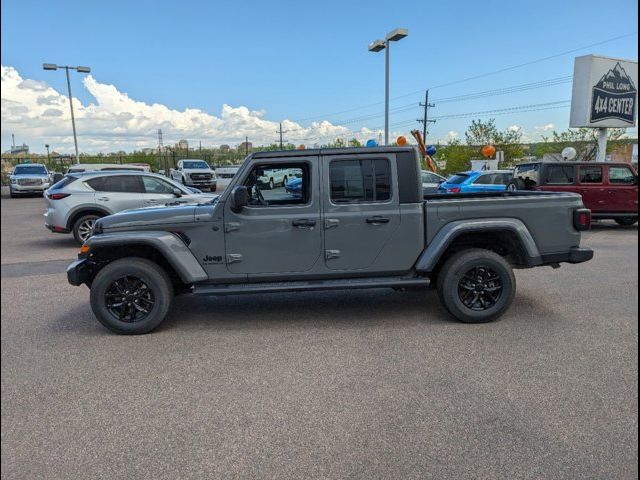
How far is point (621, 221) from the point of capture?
42.7 feet

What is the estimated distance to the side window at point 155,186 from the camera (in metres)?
10.2

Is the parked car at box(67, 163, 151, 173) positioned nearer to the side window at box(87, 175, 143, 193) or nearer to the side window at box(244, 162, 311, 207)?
the side window at box(87, 175, 143, 193)

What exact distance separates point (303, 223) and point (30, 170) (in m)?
26.8

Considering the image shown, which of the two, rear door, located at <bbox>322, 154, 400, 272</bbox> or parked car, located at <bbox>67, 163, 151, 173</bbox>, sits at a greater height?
parked car, located at <bbox>67, 163, 151, 173</bbox>

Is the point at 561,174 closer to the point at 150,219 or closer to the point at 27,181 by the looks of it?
the point at 150,219

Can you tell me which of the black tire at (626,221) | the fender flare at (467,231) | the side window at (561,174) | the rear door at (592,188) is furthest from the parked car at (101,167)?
the black tire at (626,221)

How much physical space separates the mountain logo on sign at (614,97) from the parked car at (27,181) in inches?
1043

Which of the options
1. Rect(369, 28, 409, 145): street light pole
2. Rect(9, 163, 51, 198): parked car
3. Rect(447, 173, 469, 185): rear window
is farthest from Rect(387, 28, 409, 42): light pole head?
Rect(9, 163, 51, 198): parked car

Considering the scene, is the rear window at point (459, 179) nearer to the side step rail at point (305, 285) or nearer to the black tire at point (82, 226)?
the black tire at point (82, 226)

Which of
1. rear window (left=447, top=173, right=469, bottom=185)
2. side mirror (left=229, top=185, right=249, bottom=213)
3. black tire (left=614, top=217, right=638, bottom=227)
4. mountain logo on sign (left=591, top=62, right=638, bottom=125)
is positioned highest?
mountain logo on sign (left=591, top=62, right=638, bottom=125)

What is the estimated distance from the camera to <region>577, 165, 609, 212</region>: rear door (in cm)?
1213

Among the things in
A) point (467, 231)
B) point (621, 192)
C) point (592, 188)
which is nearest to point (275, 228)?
point (467, 231)

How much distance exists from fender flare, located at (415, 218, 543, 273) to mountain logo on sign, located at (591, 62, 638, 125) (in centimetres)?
1703

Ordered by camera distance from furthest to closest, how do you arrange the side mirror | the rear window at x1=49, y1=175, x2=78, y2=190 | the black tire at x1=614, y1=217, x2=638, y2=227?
1. the black tire at x1=614, y1=217, x2=638, y2=227
2. the rear window at x1=49, y1=175, x2=78, y2=190
3. the side mirror
